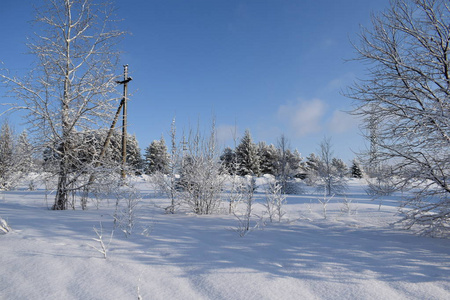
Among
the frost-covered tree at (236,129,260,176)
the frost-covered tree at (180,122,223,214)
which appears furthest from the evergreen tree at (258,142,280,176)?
the frost-covered tree at (180,122,223,214)

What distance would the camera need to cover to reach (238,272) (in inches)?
98.7

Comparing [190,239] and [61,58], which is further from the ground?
[61,58]

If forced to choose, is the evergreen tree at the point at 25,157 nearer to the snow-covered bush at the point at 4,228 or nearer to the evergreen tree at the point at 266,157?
the snow-covered bush at the point at 4,228

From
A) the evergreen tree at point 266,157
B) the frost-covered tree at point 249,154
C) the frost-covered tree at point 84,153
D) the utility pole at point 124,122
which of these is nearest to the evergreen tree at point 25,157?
the frost-covered tree at point 84,153

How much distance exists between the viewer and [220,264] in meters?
2.70

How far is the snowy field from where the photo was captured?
221 cm

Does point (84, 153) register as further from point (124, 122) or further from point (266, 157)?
point (266, 157)

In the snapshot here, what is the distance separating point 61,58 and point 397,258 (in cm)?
783

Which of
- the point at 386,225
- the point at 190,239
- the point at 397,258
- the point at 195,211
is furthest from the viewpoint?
the point at 195,211

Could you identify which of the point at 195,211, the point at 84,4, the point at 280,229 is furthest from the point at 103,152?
the point at 280,229

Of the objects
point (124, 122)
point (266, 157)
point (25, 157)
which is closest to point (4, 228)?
point (25, 157)

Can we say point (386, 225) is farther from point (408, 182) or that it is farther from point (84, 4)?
point (84, 4)

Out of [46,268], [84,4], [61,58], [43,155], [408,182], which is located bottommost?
[46,268]

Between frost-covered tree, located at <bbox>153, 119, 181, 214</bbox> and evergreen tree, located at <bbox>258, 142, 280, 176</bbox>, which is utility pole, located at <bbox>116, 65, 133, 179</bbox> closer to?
frost-covered tree, located at <bbox>153, 119, 181, 214</bbox>
